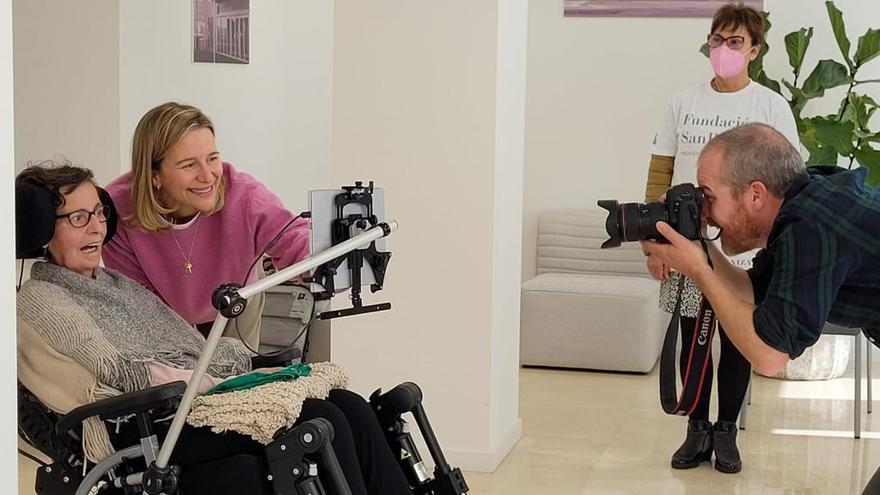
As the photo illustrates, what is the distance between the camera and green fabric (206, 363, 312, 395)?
2.54 metres

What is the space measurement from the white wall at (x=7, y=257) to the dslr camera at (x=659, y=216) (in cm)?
120

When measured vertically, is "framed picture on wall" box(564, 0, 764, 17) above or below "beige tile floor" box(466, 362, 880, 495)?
above

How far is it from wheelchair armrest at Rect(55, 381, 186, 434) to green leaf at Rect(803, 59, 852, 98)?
413 centimetres

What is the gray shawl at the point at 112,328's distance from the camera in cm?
248

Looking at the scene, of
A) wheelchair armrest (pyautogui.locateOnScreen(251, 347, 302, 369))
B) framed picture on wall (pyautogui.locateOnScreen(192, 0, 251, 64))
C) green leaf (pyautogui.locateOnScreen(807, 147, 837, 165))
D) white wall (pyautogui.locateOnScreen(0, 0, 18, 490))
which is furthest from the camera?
framed picture on wall (pyautogui.locateOnScreen(192, 0, 251, 64))

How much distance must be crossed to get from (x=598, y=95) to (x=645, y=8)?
1.57ft

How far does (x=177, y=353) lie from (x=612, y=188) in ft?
13.5

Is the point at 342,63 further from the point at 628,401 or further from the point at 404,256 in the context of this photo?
the point at 628,401

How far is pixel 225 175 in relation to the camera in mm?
3025

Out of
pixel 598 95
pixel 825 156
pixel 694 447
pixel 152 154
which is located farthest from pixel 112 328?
pixel 598 95

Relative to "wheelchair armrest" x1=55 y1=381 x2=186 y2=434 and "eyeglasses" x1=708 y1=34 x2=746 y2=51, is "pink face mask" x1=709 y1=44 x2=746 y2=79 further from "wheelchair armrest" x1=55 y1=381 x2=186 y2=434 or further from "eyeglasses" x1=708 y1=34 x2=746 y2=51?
"wheelchair armrest" x1=55 y1=381 x2=186 y2=434

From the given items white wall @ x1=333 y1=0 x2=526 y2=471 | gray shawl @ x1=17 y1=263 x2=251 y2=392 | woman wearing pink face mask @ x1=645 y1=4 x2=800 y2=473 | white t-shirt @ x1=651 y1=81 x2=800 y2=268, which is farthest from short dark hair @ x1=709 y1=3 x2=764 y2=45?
gray shawl @ x1=17 y1=263 x2=251 y2=392

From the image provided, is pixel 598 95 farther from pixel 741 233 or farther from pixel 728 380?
pixel 741 233

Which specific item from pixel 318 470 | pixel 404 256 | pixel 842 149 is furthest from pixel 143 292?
pixel 842 149
